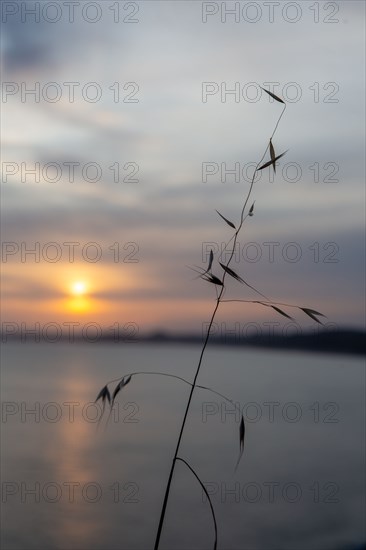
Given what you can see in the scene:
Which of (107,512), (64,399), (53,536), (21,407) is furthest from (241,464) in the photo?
(64,399)

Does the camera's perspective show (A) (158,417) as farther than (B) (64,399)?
No

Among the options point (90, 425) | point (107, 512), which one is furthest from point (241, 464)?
point (90, 425)

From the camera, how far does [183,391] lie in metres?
17.2

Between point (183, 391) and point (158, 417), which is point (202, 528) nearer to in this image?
point (158, 417)

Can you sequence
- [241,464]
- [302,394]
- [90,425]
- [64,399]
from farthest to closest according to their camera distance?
1. [302,394]
2. [64,399]
3. [90,425]
4. [241,464]

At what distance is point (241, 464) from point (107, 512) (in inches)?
88.2

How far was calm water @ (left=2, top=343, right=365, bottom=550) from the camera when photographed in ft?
20.3

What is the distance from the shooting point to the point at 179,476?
308 inches

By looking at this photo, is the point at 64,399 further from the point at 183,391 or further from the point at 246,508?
the point at 246,508

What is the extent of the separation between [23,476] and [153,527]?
7.19 ft

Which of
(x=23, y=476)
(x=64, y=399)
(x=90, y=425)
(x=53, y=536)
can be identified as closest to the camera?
(x=53, y=536)

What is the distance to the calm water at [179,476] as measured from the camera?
620 cm

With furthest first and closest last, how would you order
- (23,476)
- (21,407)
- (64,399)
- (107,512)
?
(64,399), (21,407), (23,476), (107,512)

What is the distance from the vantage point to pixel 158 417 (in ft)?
40.1
